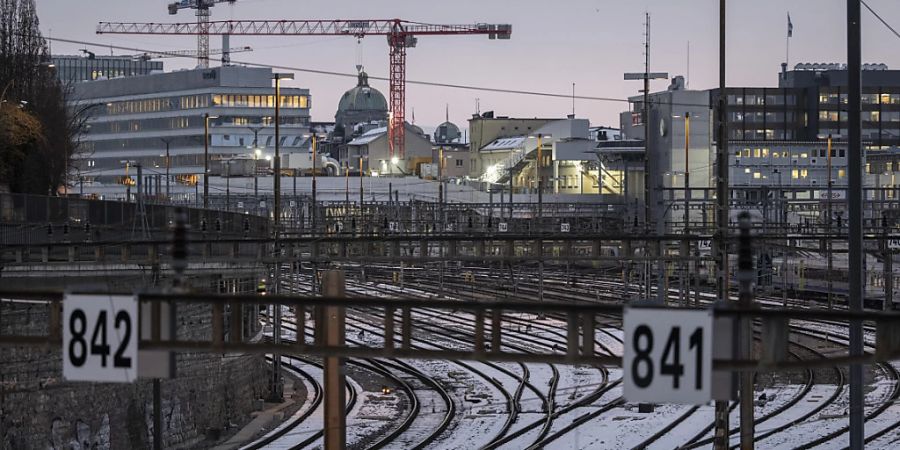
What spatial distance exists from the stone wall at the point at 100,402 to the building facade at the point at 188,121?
9027cm

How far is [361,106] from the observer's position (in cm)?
17225

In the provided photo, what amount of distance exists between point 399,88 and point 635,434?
119 m

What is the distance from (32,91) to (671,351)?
1843 inches

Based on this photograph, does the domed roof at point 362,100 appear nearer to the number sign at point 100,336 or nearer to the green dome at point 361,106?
Result: the green dome at point 361,106

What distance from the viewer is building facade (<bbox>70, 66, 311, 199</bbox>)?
124 m

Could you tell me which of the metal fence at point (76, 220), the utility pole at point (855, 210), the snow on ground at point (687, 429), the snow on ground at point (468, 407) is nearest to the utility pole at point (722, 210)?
the utility pole at point (855, 210)

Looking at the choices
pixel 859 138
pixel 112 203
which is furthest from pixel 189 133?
pixel 859 138

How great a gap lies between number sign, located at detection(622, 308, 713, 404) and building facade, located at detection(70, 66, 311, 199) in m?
109

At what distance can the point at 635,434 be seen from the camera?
2509cm

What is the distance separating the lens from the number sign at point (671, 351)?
9.74m

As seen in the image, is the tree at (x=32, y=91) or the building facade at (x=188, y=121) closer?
the tree at (x=32, y=91)

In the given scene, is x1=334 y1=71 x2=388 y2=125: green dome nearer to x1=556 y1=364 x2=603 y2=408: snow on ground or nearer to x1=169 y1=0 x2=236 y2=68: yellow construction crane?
x1=169 y1=0 x2=236 y2=68: yellow construction crane

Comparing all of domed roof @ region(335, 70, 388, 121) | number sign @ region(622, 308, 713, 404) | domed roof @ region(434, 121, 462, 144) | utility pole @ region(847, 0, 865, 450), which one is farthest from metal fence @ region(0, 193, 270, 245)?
domed roof @ region(434, 121, 462, 144)

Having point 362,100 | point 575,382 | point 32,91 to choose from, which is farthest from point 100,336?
point 362,100
